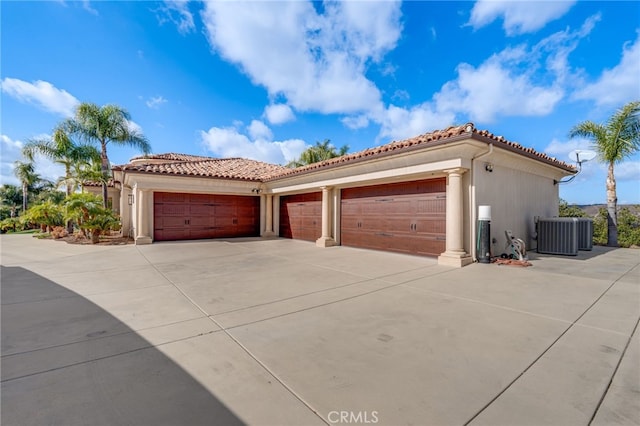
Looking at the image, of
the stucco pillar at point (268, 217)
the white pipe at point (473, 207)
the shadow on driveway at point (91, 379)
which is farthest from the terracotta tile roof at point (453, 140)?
the shadow on driveway at point (91, 379)

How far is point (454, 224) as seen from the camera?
7.60 metres

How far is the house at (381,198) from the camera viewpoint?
773 cm

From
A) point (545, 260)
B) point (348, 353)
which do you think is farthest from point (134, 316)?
point (545, 260)

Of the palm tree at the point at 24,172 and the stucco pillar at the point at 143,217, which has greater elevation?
the palm tree at the point at 24,172

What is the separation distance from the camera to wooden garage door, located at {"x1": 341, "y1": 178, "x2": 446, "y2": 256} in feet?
27.9

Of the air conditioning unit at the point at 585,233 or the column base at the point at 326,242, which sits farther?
the column base at the point at 326,242

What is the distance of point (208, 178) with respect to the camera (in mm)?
13594

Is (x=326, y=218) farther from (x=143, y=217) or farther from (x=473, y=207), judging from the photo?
(x=143, y=217)

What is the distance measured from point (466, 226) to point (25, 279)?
10.7 meters

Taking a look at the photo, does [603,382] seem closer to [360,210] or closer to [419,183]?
[419,183]

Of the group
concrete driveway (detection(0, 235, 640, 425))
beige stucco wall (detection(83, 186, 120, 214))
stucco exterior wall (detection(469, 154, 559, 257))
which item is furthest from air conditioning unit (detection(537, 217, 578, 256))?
beige stucco wall (detection(83, 186, 120, 214))

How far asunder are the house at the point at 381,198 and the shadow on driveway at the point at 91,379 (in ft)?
23.0

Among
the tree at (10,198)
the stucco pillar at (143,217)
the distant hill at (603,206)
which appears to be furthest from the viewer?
the tree at (10,198)

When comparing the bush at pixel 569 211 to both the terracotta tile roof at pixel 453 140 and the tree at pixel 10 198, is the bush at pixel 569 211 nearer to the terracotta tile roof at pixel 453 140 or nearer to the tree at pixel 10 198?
the terracotta tile roof at pixel 453 140
